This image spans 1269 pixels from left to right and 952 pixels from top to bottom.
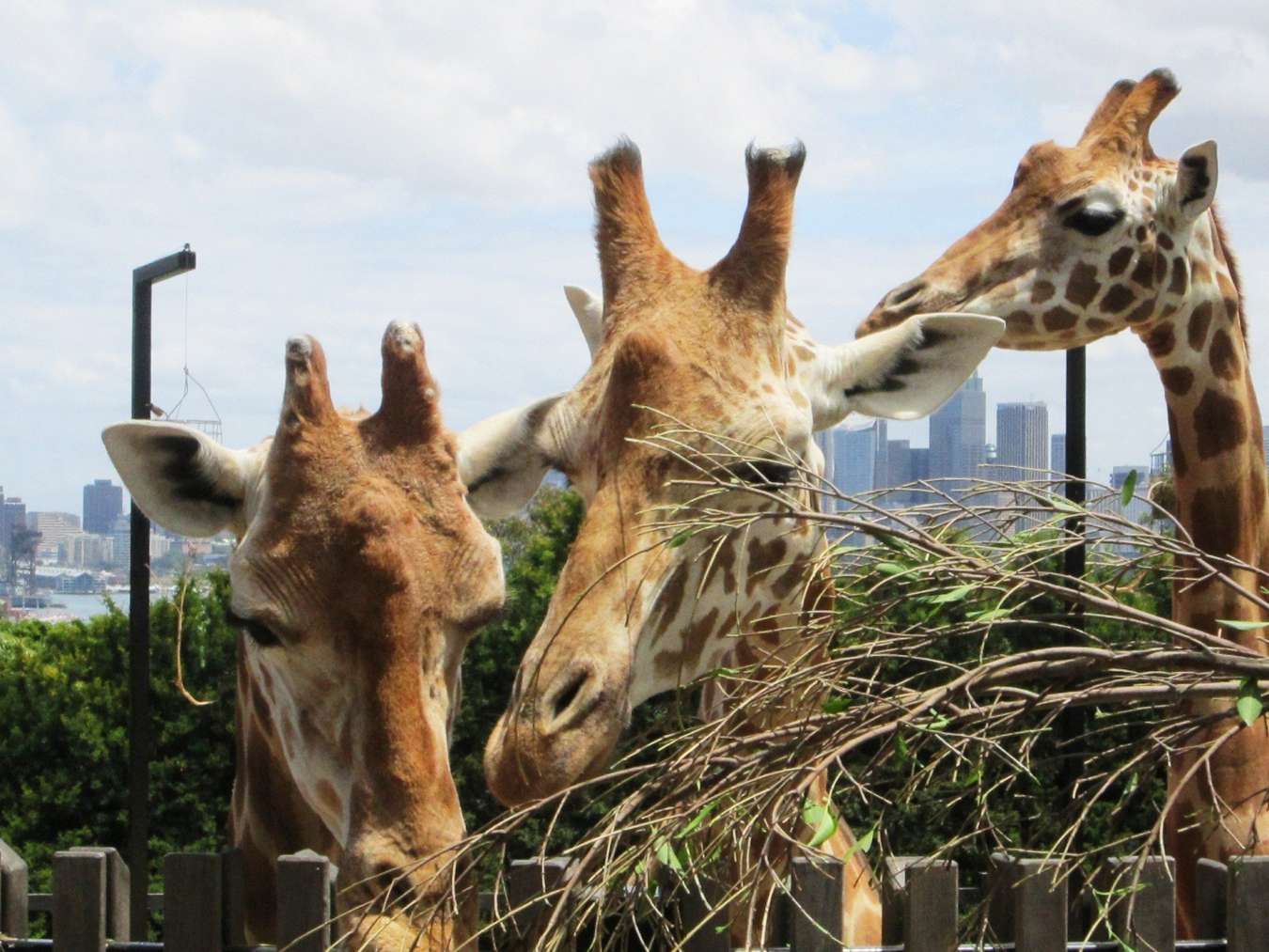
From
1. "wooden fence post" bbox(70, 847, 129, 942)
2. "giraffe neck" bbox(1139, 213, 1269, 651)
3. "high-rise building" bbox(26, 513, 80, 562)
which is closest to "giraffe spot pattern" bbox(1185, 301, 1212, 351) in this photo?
"giraffe neck" bbox(1139, 213, 1269, 651)

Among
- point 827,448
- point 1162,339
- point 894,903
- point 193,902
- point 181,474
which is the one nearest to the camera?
point 894,903

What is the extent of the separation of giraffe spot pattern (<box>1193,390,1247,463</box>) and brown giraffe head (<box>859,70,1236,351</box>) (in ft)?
0.87

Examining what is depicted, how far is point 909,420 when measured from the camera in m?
3.90

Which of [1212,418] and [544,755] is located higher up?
[1212,418]

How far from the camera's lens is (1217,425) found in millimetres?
Result: 4340

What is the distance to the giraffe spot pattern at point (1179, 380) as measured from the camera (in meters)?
4.35

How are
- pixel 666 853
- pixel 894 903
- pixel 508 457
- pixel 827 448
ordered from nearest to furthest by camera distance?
pixel 666 853 < pixel 894 903 < pixel 508 457 < pixel 827 448

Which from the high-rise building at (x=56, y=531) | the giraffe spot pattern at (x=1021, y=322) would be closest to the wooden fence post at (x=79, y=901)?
the giraffe spot pattern at (x=1021, y=322)

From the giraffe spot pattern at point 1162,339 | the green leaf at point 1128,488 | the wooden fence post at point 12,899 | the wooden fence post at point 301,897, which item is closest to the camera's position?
the green leaf at point 1128,488

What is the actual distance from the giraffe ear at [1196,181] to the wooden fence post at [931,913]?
2154 mm

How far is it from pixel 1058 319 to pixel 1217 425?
508mm

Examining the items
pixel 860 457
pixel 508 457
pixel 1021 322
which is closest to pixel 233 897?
pixel 508 457

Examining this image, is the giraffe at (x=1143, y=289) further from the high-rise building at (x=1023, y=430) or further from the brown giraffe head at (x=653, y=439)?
the high-rise building at (x=1023, y=430)

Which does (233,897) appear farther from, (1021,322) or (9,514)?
(9,514)
